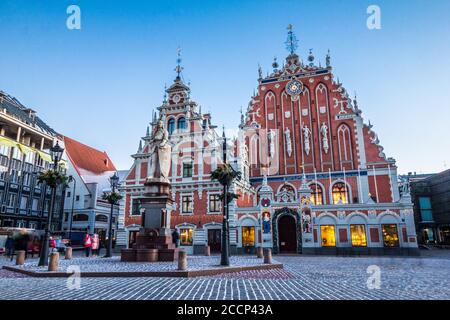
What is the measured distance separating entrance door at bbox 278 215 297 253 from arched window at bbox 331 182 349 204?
5709 mm

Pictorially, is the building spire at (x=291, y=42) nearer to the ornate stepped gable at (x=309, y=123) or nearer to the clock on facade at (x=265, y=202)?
the ornate stepped gable at (x=309, y=123)

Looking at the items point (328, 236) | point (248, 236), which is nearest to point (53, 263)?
point (248, 236)

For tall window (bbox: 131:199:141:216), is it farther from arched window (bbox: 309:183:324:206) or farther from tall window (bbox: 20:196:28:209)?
arched window (bbox: 309:183:324:206)

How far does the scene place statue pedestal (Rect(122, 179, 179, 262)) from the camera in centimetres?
1559

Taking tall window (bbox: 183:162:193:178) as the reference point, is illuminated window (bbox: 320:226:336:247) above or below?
below

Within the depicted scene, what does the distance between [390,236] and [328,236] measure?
4741 mm

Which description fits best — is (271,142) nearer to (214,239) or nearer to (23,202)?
(214,239)

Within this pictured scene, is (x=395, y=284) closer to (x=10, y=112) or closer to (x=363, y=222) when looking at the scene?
(x=363, y=222)

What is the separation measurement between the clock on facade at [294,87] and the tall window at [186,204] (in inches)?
647

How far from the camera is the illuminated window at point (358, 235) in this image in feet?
81.9

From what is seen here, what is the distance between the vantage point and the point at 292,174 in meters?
31.4

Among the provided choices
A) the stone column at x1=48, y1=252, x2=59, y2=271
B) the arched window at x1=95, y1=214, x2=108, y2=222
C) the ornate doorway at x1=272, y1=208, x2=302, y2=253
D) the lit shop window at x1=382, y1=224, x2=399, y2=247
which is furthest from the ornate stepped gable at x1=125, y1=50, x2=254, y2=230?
the stone column at x1=48, y1=252, x2=59, y2=271

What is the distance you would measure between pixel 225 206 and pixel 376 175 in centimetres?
2013

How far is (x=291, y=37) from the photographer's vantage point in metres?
37.8
